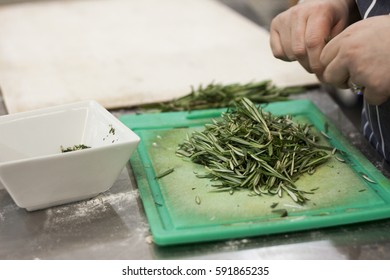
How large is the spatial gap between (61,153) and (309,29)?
2.50 feet

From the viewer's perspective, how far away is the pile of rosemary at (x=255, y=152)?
1.45 m

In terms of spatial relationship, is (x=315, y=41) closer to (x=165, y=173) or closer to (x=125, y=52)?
(x=165, y=173)

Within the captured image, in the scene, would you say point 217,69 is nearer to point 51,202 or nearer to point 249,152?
point 249,152

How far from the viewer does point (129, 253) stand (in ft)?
4.23

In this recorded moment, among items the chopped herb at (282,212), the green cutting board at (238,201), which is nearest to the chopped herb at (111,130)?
A: the green cutting board at (238,201)

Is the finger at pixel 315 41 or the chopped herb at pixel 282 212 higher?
the finger at pixel 315 41

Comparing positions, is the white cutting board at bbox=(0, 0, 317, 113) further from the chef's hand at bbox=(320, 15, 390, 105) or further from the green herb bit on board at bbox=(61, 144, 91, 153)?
the chef's hand at bbox=(320, 15, 390, 105)

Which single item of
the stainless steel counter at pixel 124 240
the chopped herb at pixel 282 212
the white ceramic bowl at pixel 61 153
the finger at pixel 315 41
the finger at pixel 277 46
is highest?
the finger at pixel 315 41

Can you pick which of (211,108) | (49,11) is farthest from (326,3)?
(49,11)

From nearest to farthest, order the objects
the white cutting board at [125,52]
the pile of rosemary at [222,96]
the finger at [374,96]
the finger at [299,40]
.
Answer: the finger at [374,96] → the finger at [299,40] → the pile of rosemary at [222,96] → the white cutting board at [125,52]

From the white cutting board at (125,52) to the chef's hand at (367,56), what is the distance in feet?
2.56

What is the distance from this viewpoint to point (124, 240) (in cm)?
133

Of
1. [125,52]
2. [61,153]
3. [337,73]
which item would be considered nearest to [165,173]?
[61,153]

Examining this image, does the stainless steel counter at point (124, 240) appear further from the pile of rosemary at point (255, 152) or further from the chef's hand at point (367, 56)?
the chef's hand at point (367, 56)
